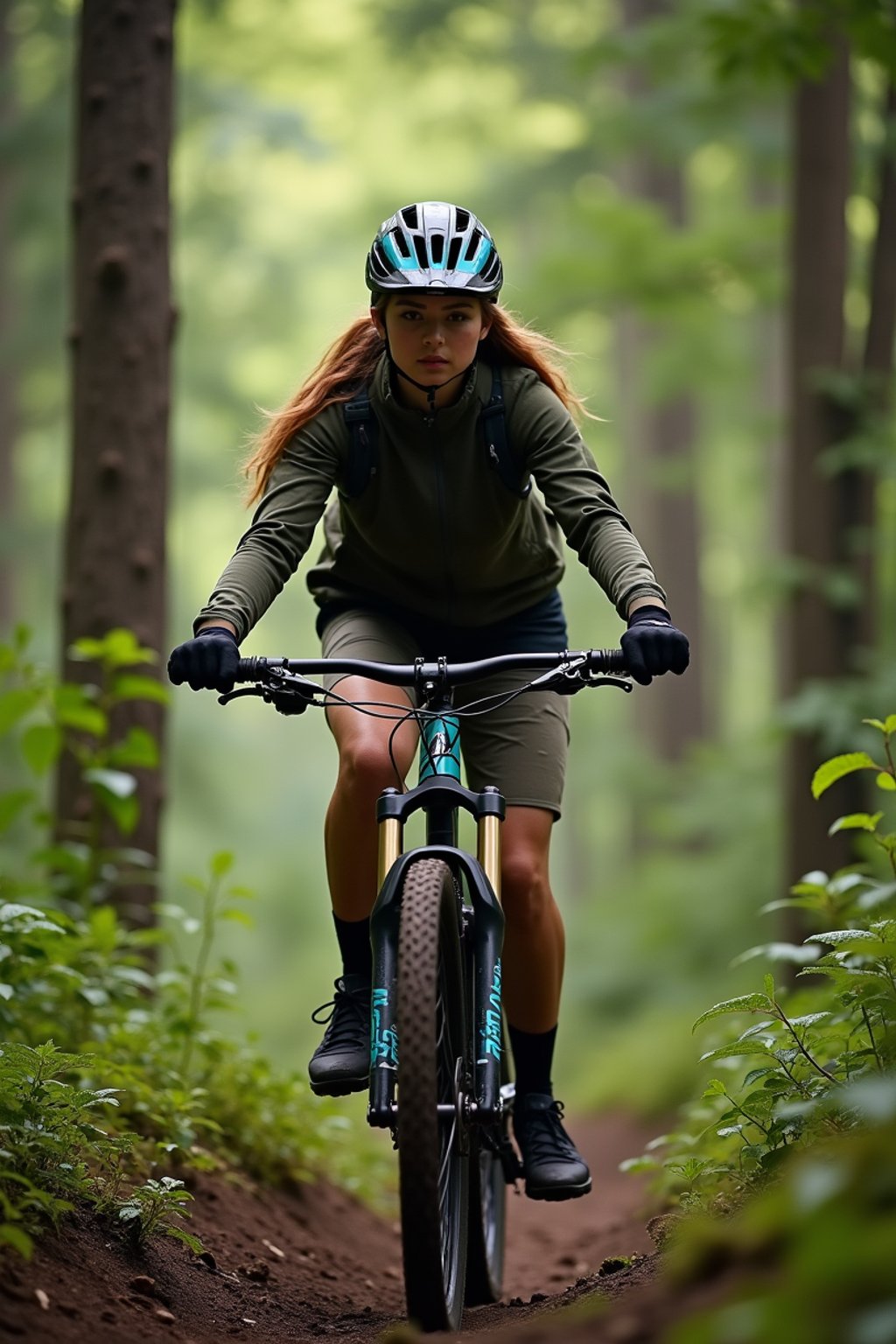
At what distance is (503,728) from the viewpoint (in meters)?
4.44

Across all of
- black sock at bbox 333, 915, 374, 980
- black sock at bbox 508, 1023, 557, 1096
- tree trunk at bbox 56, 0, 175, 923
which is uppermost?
tree trunk at bbox 56, 0, 175, 923

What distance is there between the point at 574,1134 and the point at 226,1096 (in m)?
6.65

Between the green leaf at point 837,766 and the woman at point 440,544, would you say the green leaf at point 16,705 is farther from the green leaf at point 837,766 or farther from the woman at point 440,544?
the green leaf at point 837,766

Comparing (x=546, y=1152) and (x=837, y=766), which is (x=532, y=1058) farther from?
(x=837, y=766)

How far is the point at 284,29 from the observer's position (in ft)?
68.9

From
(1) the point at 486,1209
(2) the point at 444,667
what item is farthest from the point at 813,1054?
(2) the point at 444,667

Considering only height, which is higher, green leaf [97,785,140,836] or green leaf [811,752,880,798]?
green leaf [97,785,140,836]

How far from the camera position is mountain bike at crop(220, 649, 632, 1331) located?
3.25 m

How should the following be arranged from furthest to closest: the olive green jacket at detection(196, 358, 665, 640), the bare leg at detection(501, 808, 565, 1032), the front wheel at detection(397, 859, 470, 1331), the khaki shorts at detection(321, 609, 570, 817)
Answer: the khaki shorts at detection(321, 609, 570, 817), the bare leg at detection(501, 808, 565, 1032), the olive green jacket at detection(196, 358, 665, 640), the front wheel at detection(397, 859, 470, 1331)

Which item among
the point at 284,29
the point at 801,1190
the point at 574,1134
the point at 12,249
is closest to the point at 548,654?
the point at 801,1190

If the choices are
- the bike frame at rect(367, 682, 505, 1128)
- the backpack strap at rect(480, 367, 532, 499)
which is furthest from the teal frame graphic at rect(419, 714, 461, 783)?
the backpack strap at rect(480, 367, 532, 499)

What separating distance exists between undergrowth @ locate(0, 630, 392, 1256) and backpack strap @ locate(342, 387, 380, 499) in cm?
153

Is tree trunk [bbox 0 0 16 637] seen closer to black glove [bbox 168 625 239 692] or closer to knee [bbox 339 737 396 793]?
knee [bbox 339 737 396 793]

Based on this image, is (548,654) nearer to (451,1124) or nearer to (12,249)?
(451,1124)
